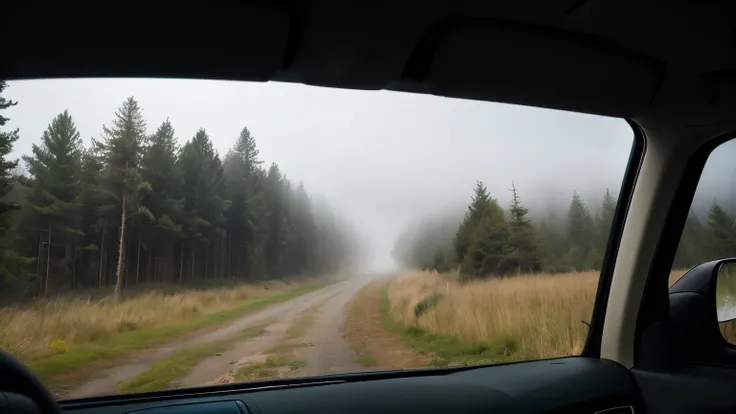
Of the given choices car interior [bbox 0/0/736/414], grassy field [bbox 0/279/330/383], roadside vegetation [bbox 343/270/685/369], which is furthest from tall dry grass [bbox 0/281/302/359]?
roadside vegetation [bbox 343/270/685/369]

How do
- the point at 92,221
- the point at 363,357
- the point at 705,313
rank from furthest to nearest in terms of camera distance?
the point at 705,313 → the point at 363,357 → the point at 92,221

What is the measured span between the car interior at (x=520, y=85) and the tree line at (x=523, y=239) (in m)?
0.12

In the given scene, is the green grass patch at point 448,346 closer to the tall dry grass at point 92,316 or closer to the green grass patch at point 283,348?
the green grass patch at point 283,348

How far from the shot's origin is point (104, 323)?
2.72 m

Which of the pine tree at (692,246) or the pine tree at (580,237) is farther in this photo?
the pine tree at (580,237)

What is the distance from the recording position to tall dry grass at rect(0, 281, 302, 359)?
2.46m

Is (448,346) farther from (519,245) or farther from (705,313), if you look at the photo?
(705,313)

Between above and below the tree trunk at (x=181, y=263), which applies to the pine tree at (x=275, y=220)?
above

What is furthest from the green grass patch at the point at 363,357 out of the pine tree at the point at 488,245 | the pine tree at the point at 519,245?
the pine tree at the point at 519,245

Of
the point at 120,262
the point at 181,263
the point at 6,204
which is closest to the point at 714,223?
the point at 181,263

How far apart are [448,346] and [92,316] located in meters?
2.07

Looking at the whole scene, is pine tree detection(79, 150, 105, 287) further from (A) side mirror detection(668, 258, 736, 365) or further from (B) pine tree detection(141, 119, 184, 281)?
(A) side mirror detection(668, 258, 736, 365)

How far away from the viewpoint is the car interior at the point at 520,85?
2006 mm

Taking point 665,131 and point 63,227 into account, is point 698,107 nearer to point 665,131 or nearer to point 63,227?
point 665,131
